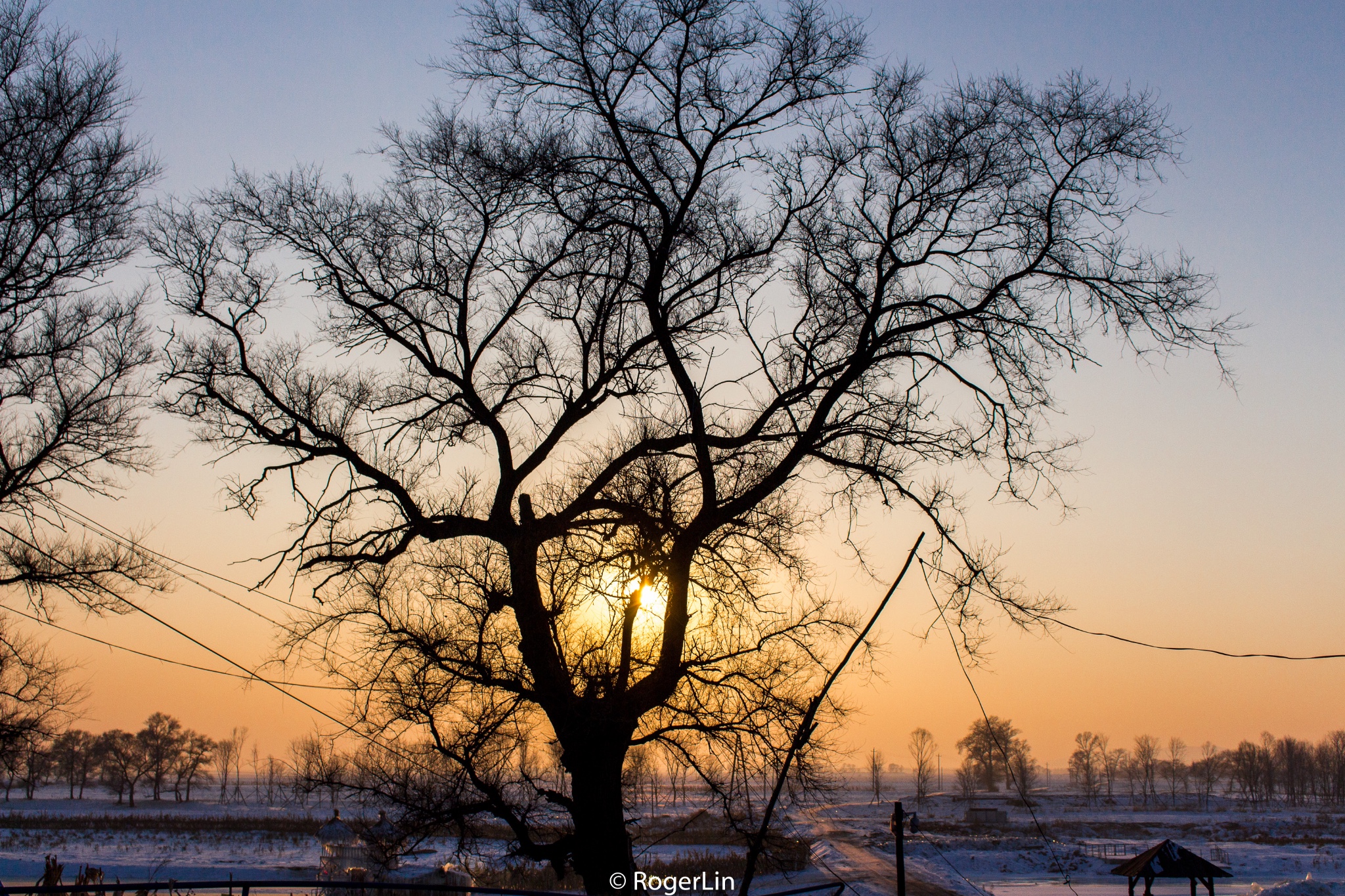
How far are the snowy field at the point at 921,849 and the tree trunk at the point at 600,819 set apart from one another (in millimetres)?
→ 3145

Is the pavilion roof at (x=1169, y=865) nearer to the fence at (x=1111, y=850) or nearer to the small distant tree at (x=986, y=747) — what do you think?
the fence at (x=1111, y=850)

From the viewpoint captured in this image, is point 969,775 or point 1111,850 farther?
point 969,775

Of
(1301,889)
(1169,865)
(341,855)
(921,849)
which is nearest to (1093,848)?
(921,849)

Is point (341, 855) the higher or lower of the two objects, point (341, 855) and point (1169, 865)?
the lower

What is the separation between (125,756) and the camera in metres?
110

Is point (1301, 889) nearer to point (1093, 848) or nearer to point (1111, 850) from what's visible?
point (1111, 850)

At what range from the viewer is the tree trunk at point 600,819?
32.8ft

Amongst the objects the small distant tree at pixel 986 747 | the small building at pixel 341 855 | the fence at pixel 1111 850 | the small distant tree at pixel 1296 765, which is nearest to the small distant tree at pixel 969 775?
the small distant tree at pixel 986 747

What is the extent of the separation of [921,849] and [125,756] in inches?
4198

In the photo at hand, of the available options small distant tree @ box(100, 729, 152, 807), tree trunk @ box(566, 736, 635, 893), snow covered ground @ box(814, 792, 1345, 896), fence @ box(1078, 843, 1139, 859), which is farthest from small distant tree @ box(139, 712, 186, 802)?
tree trunk @ box(566, 736, 635, 893)

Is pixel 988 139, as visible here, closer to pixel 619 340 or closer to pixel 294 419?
pixel 619 340

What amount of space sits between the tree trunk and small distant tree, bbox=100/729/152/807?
12132cm

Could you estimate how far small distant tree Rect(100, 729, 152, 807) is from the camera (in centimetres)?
10938

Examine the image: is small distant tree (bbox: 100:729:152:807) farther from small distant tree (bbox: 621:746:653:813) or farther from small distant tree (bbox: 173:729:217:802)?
small distant tree (bbox: 621:746:653:813)
